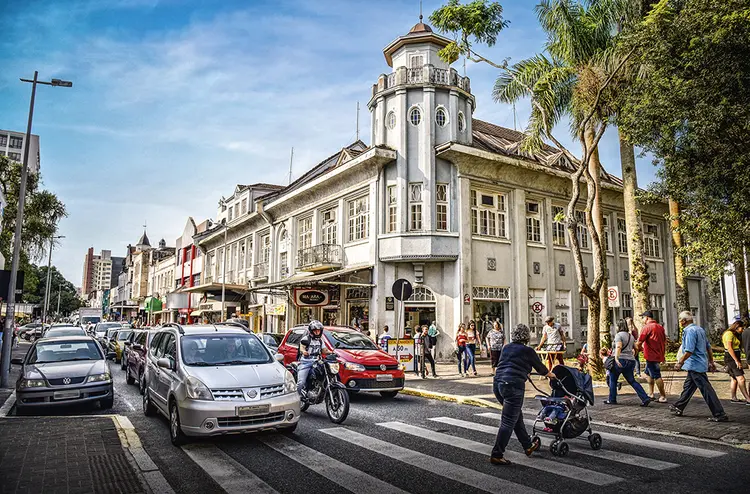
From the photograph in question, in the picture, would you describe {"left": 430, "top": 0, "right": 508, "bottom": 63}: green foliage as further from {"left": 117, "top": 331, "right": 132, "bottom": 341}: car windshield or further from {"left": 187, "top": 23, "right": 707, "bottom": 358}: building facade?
{"left": 117, "top": 331, "right": 132, "bottom": 341}: car windshield

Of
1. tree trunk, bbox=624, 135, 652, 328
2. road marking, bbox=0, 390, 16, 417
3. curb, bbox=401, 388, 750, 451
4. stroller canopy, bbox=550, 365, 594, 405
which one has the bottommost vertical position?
road marking, bbox=0, 390, 16, 417

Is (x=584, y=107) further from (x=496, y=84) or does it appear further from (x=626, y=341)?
(x=626, y=341)

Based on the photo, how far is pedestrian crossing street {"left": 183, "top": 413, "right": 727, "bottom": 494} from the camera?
5727 mm

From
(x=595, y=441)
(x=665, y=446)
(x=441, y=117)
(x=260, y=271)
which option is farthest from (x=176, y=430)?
(x=260, y=271)

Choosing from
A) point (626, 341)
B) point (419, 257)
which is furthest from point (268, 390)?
point (419, 257)

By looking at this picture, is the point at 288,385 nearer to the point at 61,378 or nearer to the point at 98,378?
the point at 98,378

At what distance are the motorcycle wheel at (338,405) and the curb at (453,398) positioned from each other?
12.0ft

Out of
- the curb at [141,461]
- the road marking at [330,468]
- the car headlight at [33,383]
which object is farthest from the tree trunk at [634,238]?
the car headlight at [33,383]

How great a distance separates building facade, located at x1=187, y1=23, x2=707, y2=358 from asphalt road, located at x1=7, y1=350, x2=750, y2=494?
1323 cm

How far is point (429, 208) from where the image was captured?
22.8 meters

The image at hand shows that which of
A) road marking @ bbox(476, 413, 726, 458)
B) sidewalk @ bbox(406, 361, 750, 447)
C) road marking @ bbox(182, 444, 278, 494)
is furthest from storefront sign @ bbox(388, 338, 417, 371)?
Answer: road marking @ bbox(182, 444, 278, 494)

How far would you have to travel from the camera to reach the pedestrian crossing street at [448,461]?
5727 millimetres

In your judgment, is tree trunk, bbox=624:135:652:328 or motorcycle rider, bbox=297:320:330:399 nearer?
motorcycle rider, bbox=297:320:330:399

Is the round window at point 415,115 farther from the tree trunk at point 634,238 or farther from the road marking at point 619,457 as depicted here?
the road marking at point 619,457
